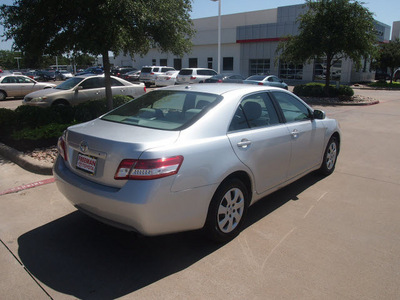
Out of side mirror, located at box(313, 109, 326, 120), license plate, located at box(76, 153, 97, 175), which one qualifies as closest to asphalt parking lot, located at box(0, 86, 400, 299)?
license plate, located at box(76, 153, 97, 175)

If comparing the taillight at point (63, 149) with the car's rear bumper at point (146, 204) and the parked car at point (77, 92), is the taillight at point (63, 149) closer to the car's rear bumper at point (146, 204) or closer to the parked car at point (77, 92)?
the car's rear bumper at point (146, 204)

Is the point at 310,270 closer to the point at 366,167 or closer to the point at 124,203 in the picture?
the point at 124,203

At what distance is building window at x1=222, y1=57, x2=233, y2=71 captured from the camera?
148ft

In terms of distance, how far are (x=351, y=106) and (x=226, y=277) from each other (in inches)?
656

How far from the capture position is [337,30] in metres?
18.8

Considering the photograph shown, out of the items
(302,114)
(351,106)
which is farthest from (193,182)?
(351,106)

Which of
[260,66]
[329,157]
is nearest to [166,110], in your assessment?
[329,157]

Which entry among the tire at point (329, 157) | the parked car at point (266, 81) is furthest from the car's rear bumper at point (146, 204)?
the parked car at point (266, 81)

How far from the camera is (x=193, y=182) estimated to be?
304cm

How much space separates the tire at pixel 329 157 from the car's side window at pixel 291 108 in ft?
2.87

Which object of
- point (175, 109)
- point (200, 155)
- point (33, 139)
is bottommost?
point (33, 139)

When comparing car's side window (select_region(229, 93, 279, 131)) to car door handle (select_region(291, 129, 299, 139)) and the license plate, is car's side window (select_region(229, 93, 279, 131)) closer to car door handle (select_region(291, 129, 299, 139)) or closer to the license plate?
car door handle (select_region(291, 129, 299, 139))

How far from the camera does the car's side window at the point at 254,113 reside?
3754 mm

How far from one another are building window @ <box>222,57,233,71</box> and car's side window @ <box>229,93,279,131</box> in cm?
4240
